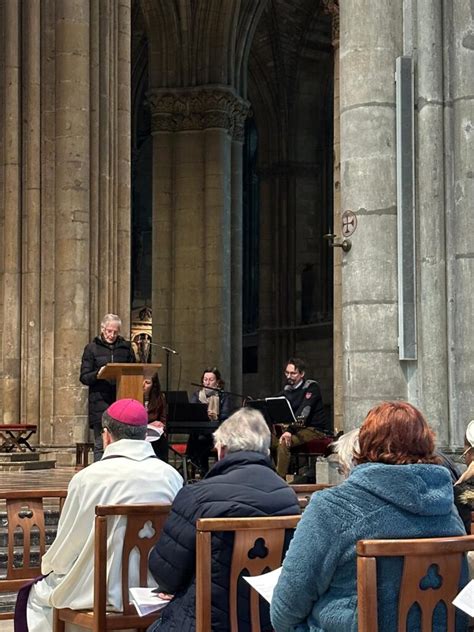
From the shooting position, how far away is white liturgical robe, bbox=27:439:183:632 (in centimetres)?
519

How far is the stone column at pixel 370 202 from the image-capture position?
8.16 metres

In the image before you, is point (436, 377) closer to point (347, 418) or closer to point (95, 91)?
point (347, 418)

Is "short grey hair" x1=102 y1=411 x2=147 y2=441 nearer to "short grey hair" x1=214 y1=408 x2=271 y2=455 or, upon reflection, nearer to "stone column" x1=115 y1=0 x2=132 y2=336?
"short grey hair" x1=214 y1=408 x2=271 y2=455

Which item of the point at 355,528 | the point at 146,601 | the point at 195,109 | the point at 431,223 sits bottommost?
the point at 146,601

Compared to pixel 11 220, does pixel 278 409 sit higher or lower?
lower

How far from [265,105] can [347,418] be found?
992 inches

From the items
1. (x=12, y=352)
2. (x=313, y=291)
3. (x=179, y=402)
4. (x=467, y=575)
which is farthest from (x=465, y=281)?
(x=313, y=291)

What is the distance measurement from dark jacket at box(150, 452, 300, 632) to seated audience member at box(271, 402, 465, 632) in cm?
81

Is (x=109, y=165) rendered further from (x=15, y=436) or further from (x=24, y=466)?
(x=24, y=466)

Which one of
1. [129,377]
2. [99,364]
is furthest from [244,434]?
[99,364]

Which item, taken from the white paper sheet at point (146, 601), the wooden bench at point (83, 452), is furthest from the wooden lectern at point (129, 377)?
the white paper sheet at point (146, 601)

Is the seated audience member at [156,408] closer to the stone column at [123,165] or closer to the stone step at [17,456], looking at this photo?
the stone step at [17,456]

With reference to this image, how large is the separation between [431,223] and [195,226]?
16.6m

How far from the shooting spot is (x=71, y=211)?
16031mm
